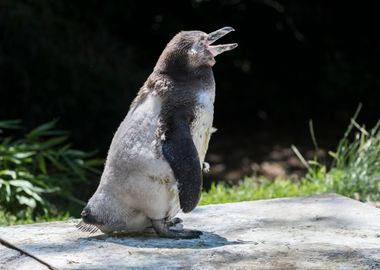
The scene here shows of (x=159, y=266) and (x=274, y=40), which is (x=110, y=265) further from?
(x=274, y=40)

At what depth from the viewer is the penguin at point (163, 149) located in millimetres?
3502

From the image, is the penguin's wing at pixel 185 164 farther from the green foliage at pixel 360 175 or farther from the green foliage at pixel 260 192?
the green foliage at pixel 360 175

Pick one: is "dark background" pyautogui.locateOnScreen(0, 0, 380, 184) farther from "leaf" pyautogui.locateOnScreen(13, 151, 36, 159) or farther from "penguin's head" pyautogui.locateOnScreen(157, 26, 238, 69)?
"penguin's head" pyautogui.locateOnScreen(157, 26, 238, 69)

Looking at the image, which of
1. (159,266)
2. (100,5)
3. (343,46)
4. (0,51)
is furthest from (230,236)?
(343,46)

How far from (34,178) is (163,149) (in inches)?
120

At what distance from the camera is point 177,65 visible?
12.0 ft

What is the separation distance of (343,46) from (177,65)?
6898 millimetres

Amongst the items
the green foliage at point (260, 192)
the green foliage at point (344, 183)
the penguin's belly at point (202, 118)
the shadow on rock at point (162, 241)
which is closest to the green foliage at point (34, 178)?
the green foliage at point (260, 192)

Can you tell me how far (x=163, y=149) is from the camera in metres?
3.52

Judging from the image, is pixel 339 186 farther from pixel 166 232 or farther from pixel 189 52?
pixel 189 52

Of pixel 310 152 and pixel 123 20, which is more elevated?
pixel 123 20

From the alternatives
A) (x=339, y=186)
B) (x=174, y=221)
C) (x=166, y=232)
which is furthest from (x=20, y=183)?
(x=166, y=232)

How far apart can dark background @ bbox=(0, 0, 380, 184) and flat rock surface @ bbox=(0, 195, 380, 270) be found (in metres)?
4.19

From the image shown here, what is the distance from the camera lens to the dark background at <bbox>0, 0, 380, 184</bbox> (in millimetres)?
8305
